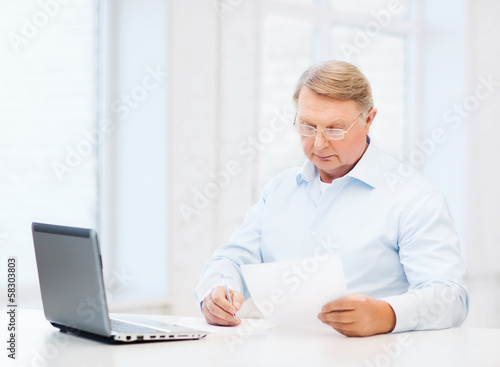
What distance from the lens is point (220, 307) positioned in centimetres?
167

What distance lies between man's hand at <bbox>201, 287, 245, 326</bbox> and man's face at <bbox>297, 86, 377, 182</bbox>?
493 millimetres

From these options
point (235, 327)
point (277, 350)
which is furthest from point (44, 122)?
point (277, 350)

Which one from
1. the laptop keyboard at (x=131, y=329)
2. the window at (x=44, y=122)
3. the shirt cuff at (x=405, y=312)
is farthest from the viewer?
the window at (x=44, y=122)

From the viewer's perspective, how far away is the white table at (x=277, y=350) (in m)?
1.28

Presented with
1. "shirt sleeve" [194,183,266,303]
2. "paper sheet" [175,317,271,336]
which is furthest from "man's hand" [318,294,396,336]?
"shirt sleeve" [194,183,266,303]

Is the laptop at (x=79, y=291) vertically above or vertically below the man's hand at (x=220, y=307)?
above

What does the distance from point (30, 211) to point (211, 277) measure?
1.24 metres

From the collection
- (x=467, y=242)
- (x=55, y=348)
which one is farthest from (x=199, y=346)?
(x=467, y=242)

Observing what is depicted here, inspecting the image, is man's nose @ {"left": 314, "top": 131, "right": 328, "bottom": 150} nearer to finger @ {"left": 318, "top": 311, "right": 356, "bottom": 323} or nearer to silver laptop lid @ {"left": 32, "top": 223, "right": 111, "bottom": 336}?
finger @ {"left": 318, "top": 311, "right": 356, "bottom": 323}

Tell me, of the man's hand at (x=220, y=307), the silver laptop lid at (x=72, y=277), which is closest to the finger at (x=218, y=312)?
the man's hand at (x=220, y=307)

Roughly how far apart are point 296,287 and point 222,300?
0.25 metres

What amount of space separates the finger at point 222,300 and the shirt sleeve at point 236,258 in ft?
0.33

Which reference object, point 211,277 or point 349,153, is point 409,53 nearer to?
point 349,153

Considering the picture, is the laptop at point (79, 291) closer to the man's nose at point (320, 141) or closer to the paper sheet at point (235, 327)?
the paper sheet at point (235, 327)
